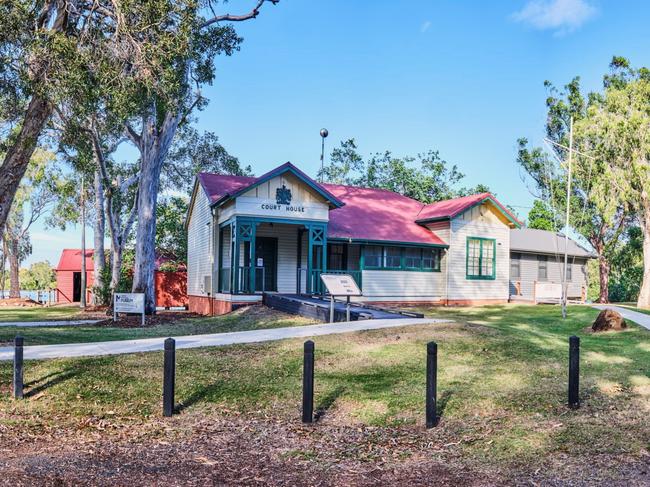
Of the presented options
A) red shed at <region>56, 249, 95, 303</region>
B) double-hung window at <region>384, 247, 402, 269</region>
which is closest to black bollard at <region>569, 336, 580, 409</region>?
double-hung window at <region>384, 247, 402, 269</region>

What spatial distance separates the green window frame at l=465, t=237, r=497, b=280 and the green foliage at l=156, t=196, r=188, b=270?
19012 millimetres

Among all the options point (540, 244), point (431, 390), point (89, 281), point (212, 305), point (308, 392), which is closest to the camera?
point (431, 390)

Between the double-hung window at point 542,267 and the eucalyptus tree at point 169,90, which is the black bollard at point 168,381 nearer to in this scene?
the eucalyptus tree at point 169,90

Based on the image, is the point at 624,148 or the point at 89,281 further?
the point at 89,281

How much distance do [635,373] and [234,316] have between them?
12741 mm

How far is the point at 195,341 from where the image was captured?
12.2m

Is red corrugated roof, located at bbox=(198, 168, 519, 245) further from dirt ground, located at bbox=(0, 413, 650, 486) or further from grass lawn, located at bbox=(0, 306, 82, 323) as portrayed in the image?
dirt ground, located at bbox=(0, 413, 650, 486)

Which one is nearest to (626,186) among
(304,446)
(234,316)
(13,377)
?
(234,316)

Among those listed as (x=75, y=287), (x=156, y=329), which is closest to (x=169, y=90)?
(x=156, y=329)

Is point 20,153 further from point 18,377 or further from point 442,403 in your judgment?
point 442,403

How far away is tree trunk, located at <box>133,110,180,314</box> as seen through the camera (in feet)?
77.4

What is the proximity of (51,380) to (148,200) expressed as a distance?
15.8 metres

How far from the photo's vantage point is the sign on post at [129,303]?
Answer: 63.2 ft

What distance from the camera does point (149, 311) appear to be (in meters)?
23.3
